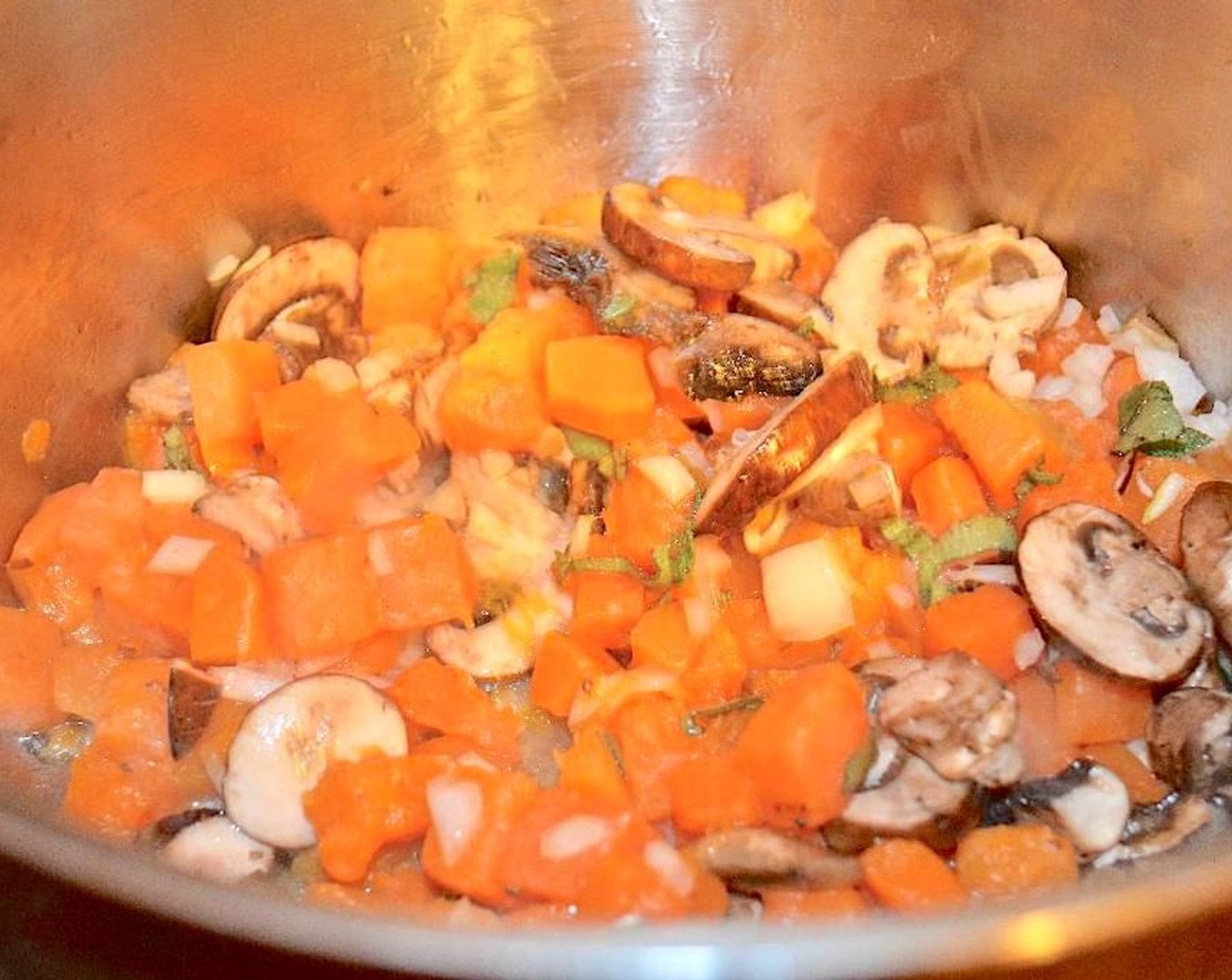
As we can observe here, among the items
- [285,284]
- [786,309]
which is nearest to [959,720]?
[786,309]

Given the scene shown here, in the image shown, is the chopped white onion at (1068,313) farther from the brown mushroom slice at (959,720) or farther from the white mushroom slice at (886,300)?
the brown mushroom slice at (959,720)

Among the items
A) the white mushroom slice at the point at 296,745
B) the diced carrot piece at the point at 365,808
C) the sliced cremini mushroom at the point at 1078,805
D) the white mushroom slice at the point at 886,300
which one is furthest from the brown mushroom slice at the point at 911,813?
the white mushroom slice at the point at 886,300

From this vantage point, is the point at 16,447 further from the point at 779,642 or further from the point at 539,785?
the point at 779,642

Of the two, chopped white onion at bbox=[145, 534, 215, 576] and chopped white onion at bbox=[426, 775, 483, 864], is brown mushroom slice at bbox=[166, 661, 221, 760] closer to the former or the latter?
chopped white onion at bbox=[145, 534, 215, 576]

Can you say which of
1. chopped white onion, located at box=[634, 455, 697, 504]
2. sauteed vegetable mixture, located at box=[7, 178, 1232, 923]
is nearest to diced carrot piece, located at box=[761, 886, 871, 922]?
sauteed vegetable mixture, located at box=[7, 178, 1232, 923]

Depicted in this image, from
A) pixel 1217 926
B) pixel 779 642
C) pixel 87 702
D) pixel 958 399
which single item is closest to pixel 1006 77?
pixel 958 399
